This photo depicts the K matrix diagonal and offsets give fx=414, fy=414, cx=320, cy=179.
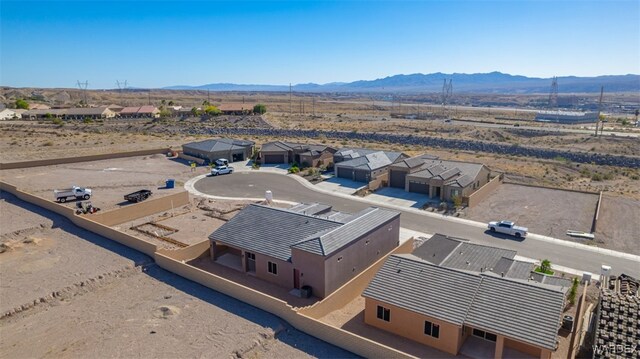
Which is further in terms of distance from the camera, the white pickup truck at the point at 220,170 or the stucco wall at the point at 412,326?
the white pickup truck at the point at 220,170

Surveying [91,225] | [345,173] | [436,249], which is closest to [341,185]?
[345,173]

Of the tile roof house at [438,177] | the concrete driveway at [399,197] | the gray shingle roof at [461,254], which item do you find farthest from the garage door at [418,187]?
the gray shingle roof at [461,254]

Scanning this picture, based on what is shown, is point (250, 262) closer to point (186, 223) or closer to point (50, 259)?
point (186, 223)

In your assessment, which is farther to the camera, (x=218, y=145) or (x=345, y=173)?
(x=218, y=145)

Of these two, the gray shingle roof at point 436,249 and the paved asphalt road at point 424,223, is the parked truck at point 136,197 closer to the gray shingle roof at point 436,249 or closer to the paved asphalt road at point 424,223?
the paved asphalt road at point 424,223

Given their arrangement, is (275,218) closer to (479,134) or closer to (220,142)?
(220,142)
